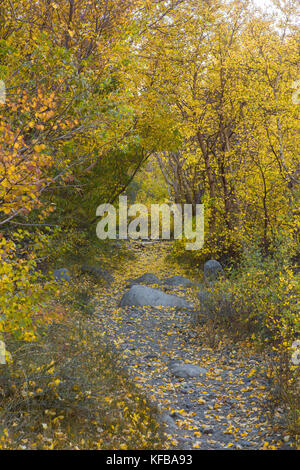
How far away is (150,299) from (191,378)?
411cm

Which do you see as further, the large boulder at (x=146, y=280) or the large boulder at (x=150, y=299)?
the large boulder at (x=146, y=280)

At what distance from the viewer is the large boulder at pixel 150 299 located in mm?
11000

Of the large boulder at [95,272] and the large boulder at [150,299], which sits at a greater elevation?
the large boulder at [95,272]

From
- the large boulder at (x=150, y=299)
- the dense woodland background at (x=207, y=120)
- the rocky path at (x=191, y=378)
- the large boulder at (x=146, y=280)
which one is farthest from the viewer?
the large boulder at (x=146, y=280)

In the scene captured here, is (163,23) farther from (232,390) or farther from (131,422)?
(131,422)

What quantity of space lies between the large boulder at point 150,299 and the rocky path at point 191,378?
0.24 m

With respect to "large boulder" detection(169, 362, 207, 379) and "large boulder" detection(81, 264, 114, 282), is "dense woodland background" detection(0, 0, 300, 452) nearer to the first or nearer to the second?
"large boulder" detection(81, 264, 114, 282)

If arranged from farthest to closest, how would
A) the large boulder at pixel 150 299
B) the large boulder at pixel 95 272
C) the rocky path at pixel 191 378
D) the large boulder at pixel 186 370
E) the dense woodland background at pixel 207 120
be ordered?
the large boulder at pixel 95 272 < the large boulder at pixel 150 299 < the dense woodland background at pixel 207 120 < the large boulder at pixel 186 370 < the rocky path at pixel 191 378

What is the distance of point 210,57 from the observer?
13.0 metres

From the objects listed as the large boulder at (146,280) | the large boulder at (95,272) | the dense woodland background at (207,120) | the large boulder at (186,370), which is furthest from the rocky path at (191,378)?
the large boulder at (146,280)

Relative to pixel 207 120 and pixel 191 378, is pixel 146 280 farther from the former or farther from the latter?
pixel 191 378

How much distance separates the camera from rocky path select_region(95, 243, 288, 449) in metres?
5.28

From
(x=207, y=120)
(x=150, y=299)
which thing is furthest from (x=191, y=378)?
(x=207, y=120)

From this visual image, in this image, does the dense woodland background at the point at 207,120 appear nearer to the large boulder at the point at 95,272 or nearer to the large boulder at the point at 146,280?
the large boulder at the point at 95,272
